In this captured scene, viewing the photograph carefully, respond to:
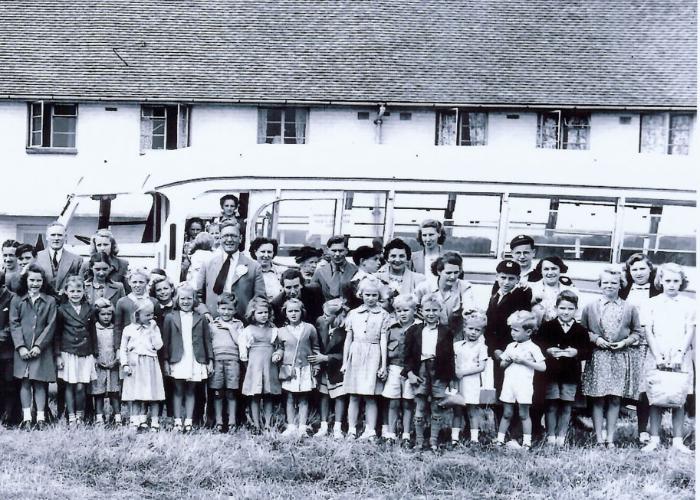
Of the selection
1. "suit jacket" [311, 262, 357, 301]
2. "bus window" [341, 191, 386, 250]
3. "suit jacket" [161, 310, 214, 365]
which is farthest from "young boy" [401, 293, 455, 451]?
"bus window" [341, 191, 386, 250]

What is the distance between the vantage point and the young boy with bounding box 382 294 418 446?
754 centimetres

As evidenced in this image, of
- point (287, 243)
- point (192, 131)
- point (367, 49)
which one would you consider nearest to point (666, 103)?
point (367, 49)

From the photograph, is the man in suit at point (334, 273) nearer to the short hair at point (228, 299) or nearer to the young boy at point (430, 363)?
the short hair at point (228, 299)

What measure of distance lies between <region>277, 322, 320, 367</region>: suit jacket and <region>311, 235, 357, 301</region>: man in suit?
0.71 m

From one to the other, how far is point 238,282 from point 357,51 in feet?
43.9

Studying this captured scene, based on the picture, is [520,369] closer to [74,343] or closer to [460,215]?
[460,215]

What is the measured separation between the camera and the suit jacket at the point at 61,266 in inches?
342

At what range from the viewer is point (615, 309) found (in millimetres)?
7684

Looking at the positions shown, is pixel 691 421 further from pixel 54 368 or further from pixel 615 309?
pixel 54 368

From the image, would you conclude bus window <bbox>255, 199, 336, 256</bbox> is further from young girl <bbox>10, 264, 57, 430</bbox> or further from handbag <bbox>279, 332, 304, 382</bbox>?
young girl <bbox>10, 264, 57, 430</bbox>

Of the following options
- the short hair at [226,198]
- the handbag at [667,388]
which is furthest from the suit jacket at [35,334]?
the handbag at [667,388]

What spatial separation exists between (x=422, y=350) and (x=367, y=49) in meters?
14.6

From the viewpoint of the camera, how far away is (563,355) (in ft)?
24.6

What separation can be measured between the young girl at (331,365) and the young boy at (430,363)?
57 cm
